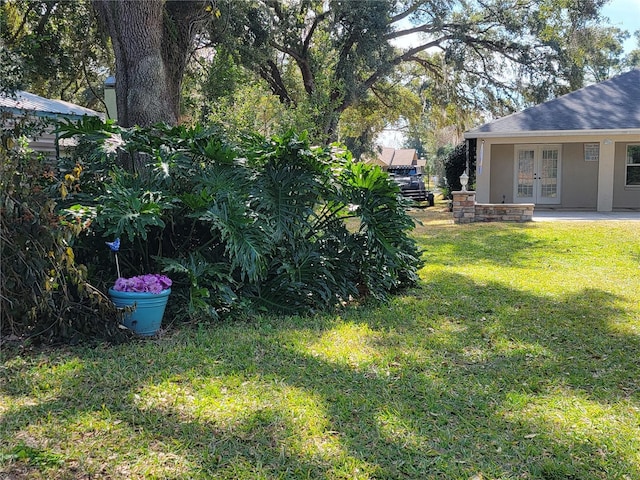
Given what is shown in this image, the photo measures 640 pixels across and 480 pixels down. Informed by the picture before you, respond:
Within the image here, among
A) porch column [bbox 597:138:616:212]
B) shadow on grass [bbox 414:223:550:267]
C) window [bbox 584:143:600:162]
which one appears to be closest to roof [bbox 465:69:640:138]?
porch column [bbox 597:138:616:212]

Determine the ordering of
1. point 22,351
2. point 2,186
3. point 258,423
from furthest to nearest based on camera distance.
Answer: point 22,351 < point 2,186 < point 258,423

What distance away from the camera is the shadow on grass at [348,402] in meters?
2.84

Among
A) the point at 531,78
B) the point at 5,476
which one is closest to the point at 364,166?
the point at 5,476

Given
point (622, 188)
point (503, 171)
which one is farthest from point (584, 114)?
point (503, 171)

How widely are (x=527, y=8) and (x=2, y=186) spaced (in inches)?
755

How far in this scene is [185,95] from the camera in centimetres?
1708

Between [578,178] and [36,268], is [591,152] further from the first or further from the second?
[36,268]

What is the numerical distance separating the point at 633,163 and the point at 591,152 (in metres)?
1.17

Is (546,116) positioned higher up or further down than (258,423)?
higher up

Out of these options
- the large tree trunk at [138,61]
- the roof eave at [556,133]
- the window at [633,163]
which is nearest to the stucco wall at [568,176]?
the window at [633,163]

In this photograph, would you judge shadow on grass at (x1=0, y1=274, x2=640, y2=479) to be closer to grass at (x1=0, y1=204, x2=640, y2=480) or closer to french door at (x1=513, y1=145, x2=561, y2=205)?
grass at (x1=0, y1=204, x2=640, y2=480)

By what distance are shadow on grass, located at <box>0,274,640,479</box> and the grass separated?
0.01 meters

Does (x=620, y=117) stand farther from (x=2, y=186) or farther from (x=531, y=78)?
(x=2, y=186)

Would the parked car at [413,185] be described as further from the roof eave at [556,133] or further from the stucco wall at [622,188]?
the stucco wall at [622,188]
